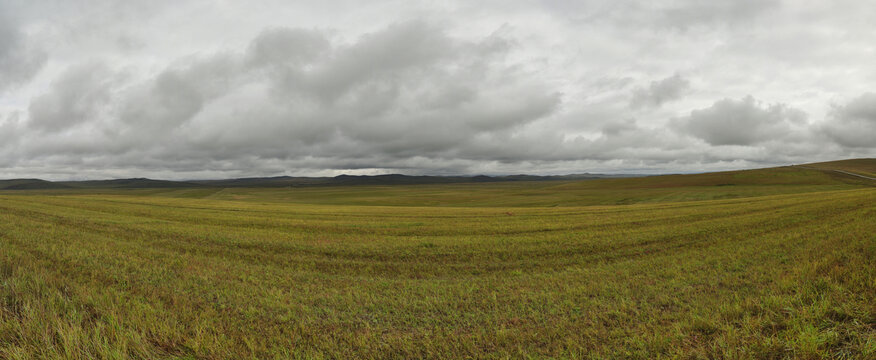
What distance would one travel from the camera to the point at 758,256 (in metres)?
8.90

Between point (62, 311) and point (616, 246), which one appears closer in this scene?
point (62, 311)

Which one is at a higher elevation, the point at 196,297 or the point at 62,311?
the point at 62,311

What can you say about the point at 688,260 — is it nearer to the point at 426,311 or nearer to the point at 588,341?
the point at 588,341

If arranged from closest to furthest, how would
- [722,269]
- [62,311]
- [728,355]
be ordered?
[728,355]
[62,311]
[722,269]

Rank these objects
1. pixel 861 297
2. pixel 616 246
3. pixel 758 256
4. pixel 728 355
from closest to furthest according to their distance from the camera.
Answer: pixel 728 355 → pixel 861 297 → pixel 758 256 → pixel 616 246

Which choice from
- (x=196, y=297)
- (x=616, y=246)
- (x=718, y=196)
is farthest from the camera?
(x=718, y=196)

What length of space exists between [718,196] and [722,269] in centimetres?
6121

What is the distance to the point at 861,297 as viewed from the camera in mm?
4457

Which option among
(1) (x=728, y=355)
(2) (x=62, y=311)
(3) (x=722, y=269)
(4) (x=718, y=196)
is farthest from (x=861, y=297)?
(4) (x=718, y=196)

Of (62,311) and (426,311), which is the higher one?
(62,311)

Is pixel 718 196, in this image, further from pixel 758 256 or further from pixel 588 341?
pixel 588 341

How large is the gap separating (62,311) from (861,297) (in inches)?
484

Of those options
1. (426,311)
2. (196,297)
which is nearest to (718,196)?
(426,311)

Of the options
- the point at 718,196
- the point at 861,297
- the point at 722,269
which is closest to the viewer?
the point at 861,297
